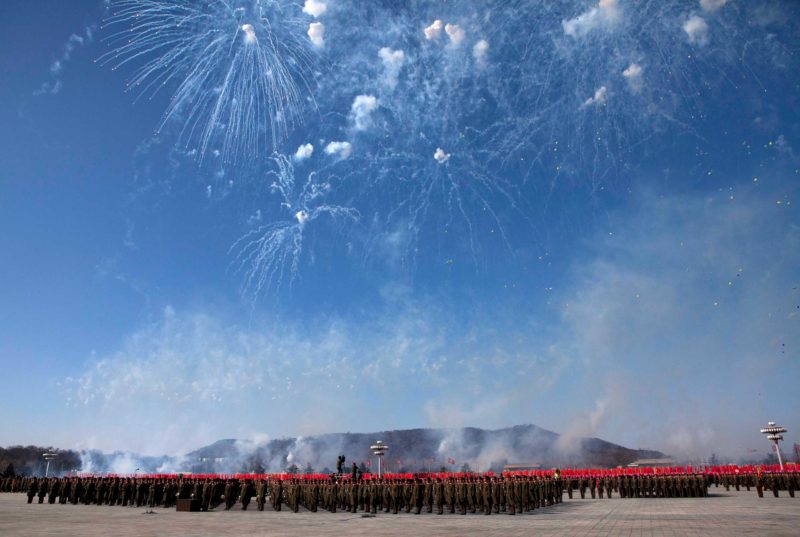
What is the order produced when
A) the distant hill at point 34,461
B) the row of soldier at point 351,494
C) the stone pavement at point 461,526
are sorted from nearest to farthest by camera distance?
the stone pavement at point 461,526 → the row of soldier at point 351,494 → the distant hill at point 34,461

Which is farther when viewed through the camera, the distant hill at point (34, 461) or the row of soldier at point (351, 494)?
the distant hill at point (34, 461)

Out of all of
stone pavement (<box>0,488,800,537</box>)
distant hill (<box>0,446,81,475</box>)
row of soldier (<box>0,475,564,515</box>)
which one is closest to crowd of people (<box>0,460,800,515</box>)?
row of soldier (<box>0,475,564,515</box>)

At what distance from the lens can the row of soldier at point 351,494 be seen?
26234 mm

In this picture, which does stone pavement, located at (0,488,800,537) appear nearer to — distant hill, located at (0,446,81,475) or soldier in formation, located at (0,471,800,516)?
soldier in formation, located at (0,471,800,516)

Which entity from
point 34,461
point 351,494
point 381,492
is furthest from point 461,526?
point 34,461

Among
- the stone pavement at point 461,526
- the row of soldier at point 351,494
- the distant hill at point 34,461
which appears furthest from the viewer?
the distant hill at point 34,461

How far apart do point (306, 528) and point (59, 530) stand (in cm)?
834

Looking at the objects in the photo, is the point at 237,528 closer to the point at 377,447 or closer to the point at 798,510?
the point at 798,510

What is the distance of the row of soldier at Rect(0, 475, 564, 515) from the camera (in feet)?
86.1

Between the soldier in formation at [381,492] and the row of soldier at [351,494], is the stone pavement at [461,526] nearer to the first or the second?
the row of soldier at [351,494]

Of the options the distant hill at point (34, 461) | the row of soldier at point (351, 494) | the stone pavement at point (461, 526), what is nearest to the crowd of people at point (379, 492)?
the row of soldier at point (351, 494)

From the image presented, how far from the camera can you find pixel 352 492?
27.8 metres

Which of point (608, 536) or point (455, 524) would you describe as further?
point (455, 524)

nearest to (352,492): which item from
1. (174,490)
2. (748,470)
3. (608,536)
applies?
(174,490)
